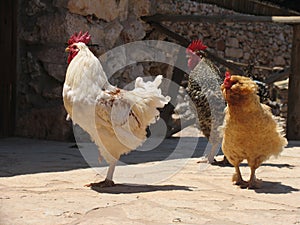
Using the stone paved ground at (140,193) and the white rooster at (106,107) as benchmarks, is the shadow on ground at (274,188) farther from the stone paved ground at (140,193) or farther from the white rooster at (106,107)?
the white rooster at (106,107)

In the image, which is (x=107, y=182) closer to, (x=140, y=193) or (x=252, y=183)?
(x=140, y=193)

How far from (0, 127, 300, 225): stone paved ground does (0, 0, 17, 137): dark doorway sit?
3.73 feet

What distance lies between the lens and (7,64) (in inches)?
290

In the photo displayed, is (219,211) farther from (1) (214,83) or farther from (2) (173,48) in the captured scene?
(2) (173,48)

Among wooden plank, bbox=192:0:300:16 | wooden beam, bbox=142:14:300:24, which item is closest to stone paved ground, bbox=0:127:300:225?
wooden beam, bbox=142:14:300:24

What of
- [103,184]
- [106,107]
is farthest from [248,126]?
[103,184]

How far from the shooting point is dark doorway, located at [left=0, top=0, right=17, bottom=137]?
7316mm

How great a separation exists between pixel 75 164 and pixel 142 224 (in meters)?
2.46

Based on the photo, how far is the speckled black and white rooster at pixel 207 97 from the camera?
5.65 m

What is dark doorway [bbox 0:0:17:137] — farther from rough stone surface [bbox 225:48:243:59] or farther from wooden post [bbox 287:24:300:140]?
rough stone surface [bbox 225:48:243:59]

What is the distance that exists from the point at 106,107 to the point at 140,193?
0.77 meters

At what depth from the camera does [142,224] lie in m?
3.18

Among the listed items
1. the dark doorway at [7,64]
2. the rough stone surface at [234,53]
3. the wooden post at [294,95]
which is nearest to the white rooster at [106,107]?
the dark doorway at [7,64]

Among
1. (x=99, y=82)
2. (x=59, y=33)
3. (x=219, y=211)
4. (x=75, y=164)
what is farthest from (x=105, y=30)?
(x=219, y=211)
